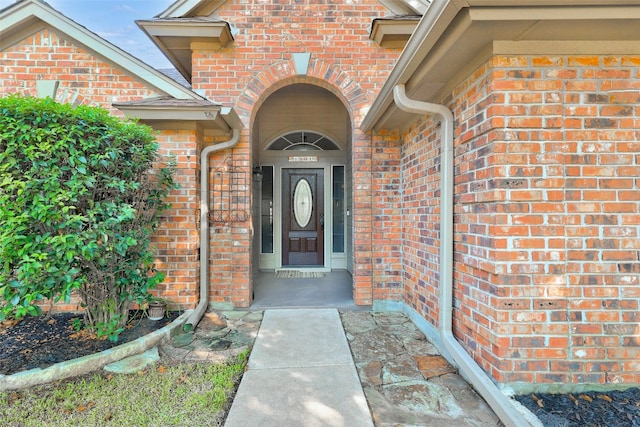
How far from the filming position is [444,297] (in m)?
2.73

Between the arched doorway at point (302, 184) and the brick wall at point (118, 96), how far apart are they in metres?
2.61

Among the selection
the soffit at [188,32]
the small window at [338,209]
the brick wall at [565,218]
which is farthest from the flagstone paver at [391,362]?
the soffit at [188,32]

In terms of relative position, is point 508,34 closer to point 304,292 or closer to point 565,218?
point 565,218

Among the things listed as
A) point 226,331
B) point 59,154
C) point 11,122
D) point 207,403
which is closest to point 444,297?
point 207,403

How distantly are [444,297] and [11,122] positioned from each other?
388 centimetres

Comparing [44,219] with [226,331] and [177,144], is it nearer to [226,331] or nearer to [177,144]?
[177,144]

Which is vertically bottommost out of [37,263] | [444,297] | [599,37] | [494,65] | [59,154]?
[444,297]

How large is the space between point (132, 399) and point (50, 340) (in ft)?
4.99

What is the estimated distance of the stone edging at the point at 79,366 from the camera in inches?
94.3

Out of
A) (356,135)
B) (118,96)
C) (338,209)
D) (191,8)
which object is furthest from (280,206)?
(191,8)

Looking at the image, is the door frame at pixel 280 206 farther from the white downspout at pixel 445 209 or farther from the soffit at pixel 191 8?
the white downspout at pixel 445 209

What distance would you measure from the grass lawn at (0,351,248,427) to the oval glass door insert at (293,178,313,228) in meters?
4.25

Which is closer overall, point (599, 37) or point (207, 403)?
point (599, 37)

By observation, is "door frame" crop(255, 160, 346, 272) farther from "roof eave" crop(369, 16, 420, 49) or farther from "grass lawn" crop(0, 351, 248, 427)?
"grass lawn" crop(0, 351, 248, 427)
